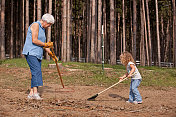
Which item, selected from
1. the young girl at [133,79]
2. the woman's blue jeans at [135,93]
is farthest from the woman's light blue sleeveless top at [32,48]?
the woman's blue jeans at [135,93]

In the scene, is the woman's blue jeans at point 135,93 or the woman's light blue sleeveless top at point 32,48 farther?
the woman's blue jeans at point 135,93

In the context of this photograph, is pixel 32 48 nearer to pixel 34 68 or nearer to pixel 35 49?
pixel 35 49

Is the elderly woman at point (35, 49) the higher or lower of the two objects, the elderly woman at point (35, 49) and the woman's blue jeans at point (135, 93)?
the higher

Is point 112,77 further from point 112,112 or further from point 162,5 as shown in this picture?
point 162,5

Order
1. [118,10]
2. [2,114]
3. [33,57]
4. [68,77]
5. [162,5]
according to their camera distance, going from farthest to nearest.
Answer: [162,5] → [118,10] → [68,77] → [33,57] → [2,114]

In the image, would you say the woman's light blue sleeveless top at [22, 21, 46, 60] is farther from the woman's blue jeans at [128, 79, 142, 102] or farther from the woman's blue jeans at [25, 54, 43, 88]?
the woman's blue jeans at [128, 79, 142, 102]

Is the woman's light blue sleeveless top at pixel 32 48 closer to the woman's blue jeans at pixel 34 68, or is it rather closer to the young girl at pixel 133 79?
the woman's blue jeans at pixel 34 68

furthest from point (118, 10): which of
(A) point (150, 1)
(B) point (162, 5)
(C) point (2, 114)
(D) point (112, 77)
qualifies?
(C) point (2, 114)

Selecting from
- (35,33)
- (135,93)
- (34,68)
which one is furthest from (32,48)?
(135,93)

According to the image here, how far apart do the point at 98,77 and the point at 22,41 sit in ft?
48.9

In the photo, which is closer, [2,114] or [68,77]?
[2,114]

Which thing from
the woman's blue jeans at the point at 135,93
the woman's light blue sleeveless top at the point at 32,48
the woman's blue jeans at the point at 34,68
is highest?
the woman's light blue sleeveless top at the point at 32,48

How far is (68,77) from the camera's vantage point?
1100 centimetres

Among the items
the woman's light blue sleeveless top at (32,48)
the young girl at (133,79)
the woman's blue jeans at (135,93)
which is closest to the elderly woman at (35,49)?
the woman's light blue sleeveless top at (32,48)
